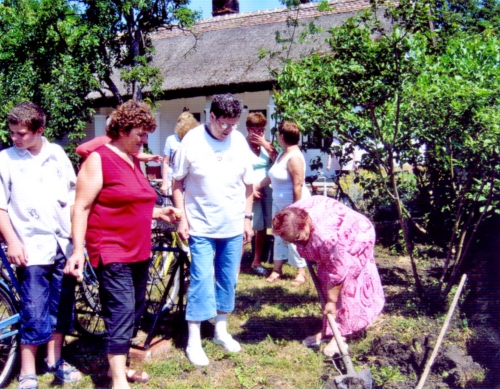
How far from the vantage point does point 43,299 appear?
3.14m

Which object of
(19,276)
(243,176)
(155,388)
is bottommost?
(155,388)

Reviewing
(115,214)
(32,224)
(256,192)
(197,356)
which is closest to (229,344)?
(197,356)

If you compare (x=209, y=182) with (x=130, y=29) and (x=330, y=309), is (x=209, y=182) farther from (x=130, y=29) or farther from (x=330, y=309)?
(x=130, y=29)

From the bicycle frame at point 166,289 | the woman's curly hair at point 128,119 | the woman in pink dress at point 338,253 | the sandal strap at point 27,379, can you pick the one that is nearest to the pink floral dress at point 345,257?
the woman in pink dress at point 338,253

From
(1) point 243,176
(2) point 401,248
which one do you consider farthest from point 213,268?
(2) point 401,248

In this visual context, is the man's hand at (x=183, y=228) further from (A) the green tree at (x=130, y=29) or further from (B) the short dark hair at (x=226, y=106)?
(A) the green tree at (x=130, y=29)

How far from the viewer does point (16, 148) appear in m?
3.13

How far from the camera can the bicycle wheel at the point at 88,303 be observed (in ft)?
12.9

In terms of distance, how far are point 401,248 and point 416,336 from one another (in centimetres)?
306

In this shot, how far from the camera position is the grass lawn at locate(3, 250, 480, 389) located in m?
3.38

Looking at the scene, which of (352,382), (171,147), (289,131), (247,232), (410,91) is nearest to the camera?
(352,382)

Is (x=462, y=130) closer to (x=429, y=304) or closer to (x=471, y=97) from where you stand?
(x=471, y=97)

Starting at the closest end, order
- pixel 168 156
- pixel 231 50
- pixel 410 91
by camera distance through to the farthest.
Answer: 1. pixel 410 91
2. pixel 168 156
3. pixel 231 50

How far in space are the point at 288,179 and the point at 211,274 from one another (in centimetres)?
182
